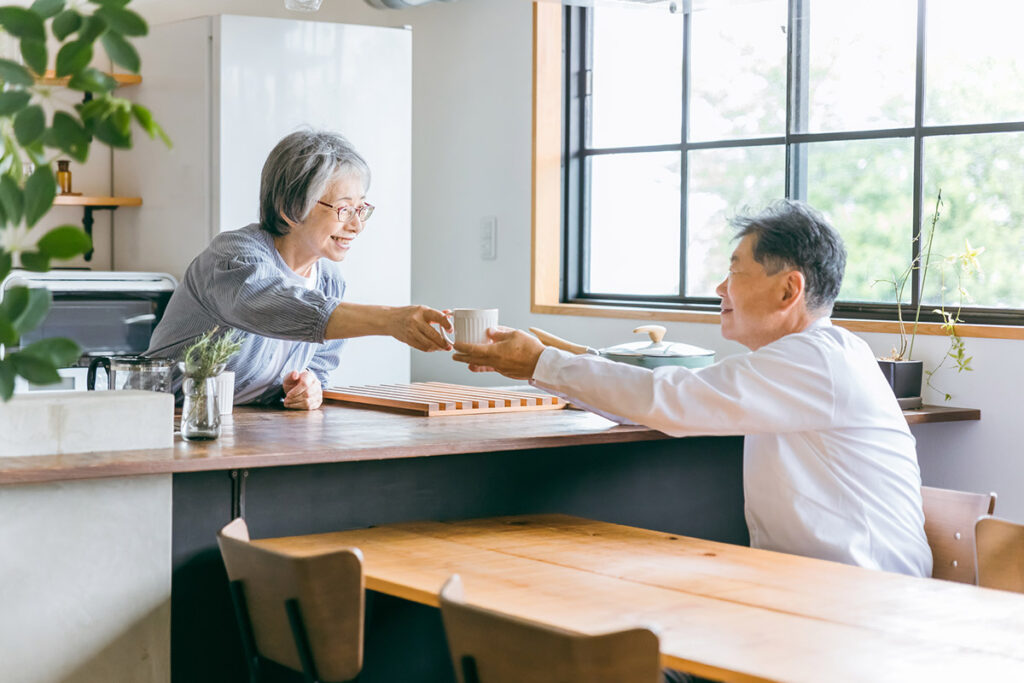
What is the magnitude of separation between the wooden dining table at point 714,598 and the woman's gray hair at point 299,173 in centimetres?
92

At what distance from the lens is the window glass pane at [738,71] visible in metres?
3.99

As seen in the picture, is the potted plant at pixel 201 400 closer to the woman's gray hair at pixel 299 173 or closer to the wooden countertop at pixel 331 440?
the wooden countertop at pixel 331 440

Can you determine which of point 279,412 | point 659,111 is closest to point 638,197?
point 659,111

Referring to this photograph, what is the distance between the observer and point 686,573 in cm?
183

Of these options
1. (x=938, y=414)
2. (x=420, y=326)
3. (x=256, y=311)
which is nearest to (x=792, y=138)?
(x=938, y=414)

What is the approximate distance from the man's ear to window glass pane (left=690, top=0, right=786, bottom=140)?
1.85m

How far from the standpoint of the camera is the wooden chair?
164 centimetres

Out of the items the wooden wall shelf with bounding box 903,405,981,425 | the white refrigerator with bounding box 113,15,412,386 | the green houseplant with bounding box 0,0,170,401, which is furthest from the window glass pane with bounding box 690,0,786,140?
the green houseplant with bounding box 0,0,170,401

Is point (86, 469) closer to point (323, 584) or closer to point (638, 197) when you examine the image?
point (323, 584)

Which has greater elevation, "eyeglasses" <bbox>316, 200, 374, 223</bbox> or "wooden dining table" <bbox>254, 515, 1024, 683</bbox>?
"eyeglasses" <bbox>316, 200, 374, 223</bbox>

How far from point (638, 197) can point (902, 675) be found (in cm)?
337

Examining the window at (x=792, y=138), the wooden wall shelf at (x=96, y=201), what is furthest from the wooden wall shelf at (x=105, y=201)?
the window at (x=792, y=138)

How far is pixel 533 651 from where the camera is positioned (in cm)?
132

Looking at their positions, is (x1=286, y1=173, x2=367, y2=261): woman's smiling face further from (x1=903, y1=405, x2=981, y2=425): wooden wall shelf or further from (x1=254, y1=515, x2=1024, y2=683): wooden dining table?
(x1=903, y1=405, x2=981, y2=425): wooden wall shelf
